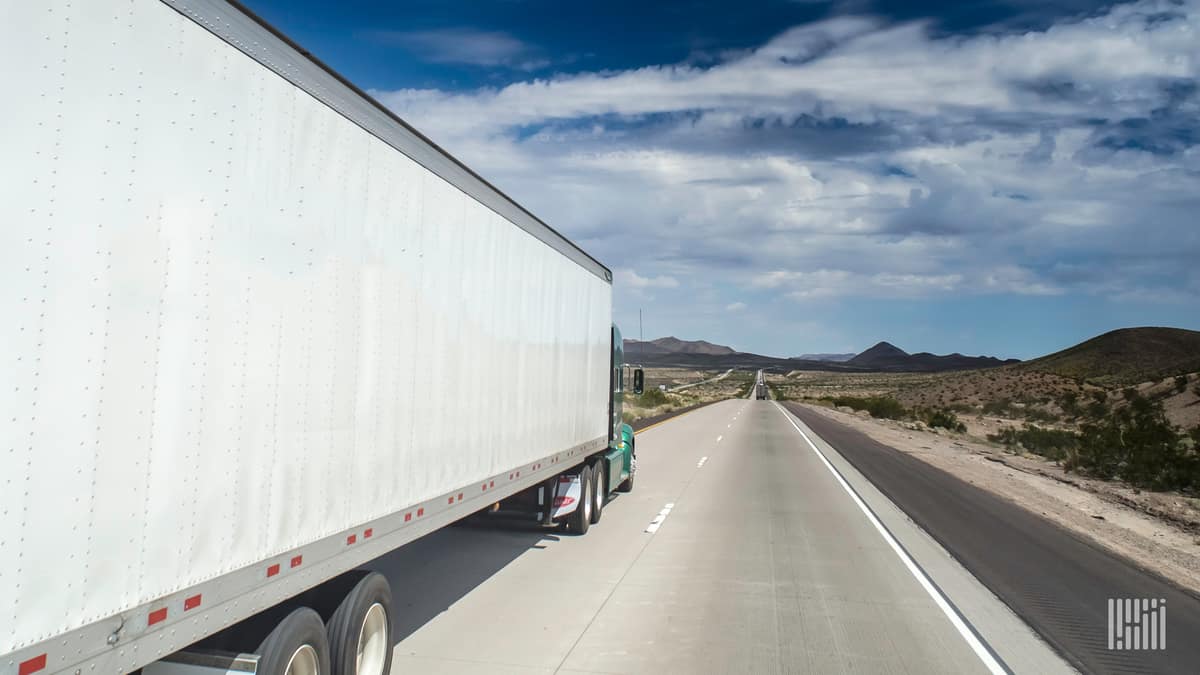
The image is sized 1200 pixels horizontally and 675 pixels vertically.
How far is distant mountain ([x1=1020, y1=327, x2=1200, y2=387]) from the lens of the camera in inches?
4628

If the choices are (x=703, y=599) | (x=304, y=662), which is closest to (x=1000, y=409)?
(x=703, y=599)

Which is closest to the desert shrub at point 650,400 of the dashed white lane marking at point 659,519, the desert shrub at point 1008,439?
the desert shrub at point 1008,439

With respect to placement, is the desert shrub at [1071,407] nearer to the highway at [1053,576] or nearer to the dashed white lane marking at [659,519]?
the highway at [1053,576]

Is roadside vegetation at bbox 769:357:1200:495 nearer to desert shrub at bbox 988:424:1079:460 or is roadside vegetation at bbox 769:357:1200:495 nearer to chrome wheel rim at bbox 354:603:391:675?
desert shrub at bbox 988:424:1079:460

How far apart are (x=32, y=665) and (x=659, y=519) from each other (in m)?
11.4

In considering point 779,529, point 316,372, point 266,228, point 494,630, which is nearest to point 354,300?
point 316,372

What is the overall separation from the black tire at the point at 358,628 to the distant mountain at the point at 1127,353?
122 meters

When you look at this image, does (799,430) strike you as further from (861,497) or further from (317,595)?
(317,595)

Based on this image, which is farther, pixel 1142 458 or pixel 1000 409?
pixel 1000 409

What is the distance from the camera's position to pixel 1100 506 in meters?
19.1

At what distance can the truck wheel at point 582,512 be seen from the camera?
12039mm

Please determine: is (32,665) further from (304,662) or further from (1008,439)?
(1008,439)

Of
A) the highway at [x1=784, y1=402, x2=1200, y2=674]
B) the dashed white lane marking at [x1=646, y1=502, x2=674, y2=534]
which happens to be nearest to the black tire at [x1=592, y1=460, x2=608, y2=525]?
the dashed white lane marking at [x1=646, y1=502, x2=674, y2=534]

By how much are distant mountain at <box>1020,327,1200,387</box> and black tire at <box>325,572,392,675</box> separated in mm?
122344
